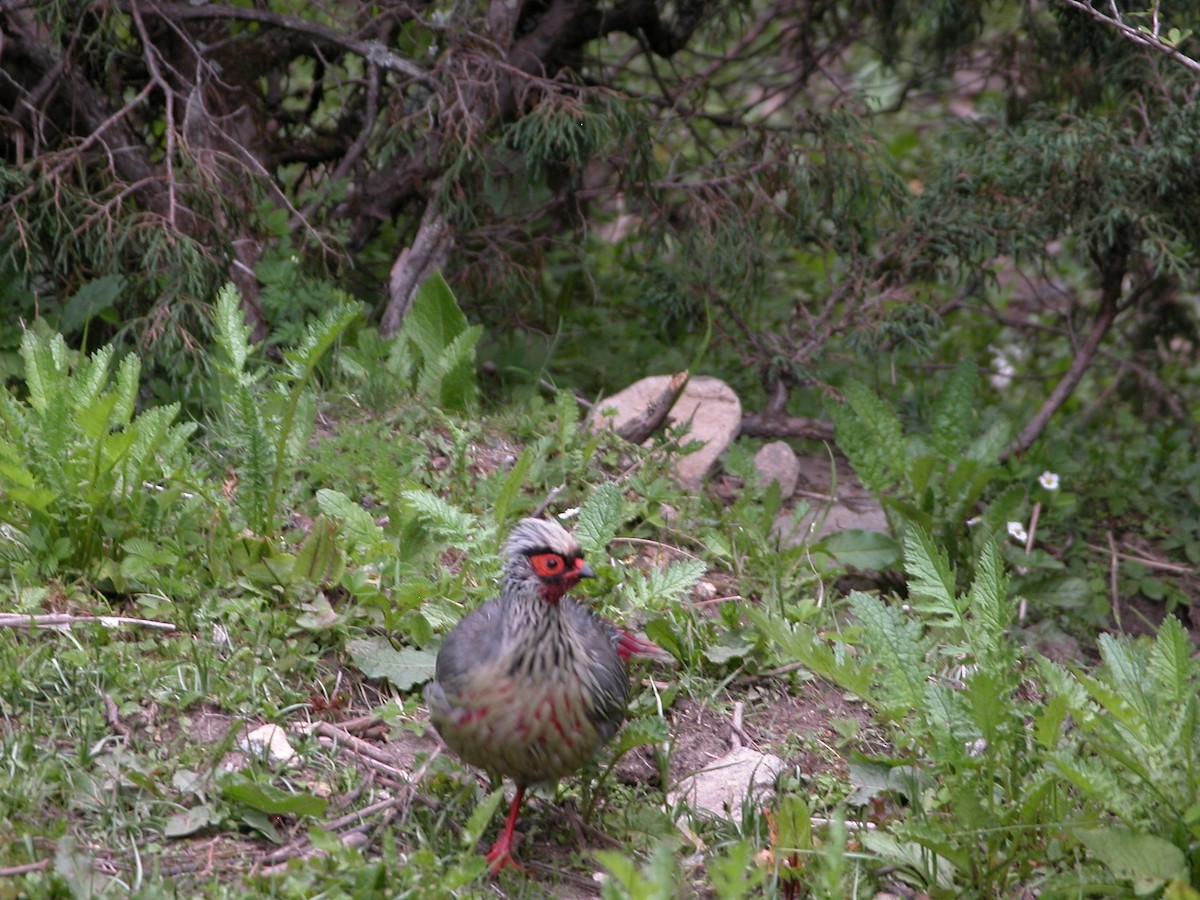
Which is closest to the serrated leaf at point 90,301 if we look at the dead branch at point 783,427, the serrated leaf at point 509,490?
the serrated leaf at point 509,490

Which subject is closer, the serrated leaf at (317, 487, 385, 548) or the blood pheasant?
the blood pheasant

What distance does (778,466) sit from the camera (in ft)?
17.4

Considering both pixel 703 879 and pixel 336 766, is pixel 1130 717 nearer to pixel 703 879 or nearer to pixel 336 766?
pixel 703 879

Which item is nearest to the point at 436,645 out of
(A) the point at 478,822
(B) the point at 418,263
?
(A) the point at 478,822

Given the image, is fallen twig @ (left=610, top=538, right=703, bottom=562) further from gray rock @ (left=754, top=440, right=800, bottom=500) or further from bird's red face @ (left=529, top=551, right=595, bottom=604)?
bird's red face @ (left=529, top=551, right=595, bottom=604)

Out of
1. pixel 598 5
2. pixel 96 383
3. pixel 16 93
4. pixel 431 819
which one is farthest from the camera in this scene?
pixel 598 5

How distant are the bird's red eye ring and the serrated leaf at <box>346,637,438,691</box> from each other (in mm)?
585

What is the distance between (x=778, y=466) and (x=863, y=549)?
60 cm

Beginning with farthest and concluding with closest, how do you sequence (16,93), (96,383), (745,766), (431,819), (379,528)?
(16,93)
(379,528)
(96,383)
(745,766)
(431,819)

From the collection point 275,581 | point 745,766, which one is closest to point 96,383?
point 275,581

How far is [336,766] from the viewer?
3.46 metres

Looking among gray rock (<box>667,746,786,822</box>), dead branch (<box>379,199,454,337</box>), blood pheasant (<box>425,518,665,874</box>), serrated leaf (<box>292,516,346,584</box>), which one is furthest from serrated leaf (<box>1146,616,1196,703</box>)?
dead branch (<box>379,199,454,337</box>)

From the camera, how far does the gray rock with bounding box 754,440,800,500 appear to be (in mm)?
5277

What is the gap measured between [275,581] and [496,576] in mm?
676
